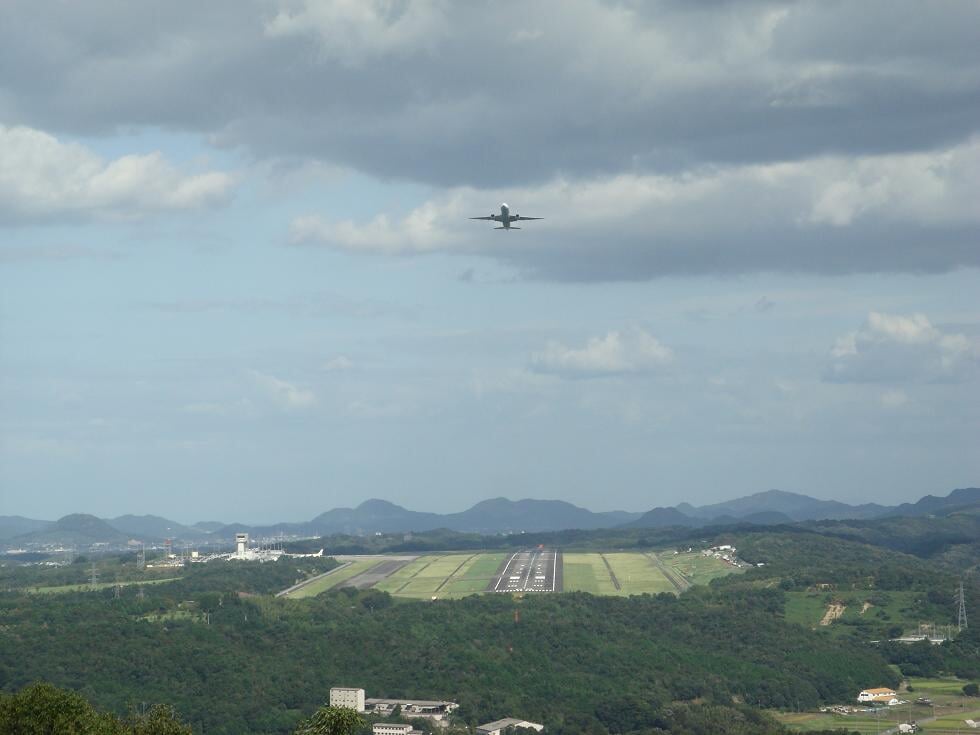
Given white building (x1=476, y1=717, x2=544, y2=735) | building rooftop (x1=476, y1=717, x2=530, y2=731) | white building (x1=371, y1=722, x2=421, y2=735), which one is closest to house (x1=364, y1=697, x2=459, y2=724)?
building rooftop (x1=476, y1=717, x2=530, y2=731)

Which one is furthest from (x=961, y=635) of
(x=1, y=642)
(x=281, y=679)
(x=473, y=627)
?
(x=1, y=642)

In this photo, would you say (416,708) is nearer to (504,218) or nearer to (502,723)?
(502,723)

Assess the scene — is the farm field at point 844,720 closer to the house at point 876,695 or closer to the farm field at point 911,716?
the farm field at point 911,716

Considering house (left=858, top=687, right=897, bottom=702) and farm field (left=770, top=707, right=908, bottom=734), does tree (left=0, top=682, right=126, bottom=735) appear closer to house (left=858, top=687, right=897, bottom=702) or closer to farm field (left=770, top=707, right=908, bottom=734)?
farm field (left=770, top=707, right=908, bottom=734)

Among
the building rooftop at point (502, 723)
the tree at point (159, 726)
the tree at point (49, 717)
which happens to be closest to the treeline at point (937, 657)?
the building rooftop at point (502, 723)

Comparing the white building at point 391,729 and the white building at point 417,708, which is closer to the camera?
the white building at point 391,729

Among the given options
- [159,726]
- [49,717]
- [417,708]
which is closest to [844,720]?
[417,708]

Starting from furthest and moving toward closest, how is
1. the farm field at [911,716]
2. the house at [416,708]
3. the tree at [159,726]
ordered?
1. the house at [416,708]
2. the farm field at [911,716]
3. the tree at [159,726]

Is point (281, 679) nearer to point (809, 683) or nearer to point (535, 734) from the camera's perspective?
point (535, 734)
